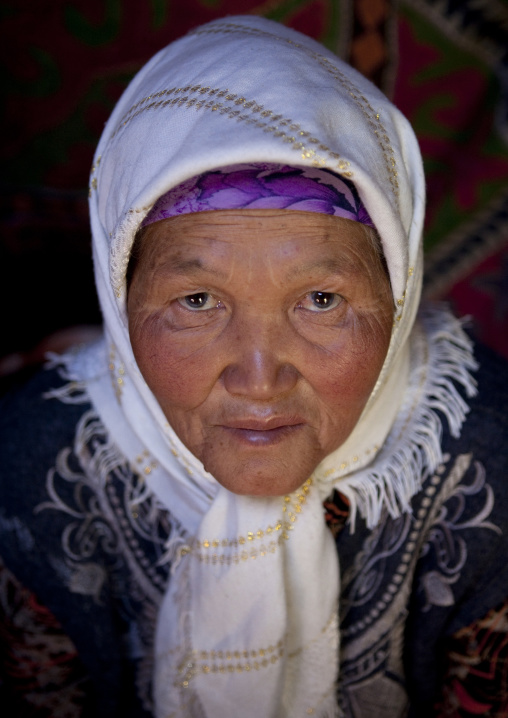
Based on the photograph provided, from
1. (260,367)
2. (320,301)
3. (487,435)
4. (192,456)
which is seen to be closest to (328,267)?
(320,301)

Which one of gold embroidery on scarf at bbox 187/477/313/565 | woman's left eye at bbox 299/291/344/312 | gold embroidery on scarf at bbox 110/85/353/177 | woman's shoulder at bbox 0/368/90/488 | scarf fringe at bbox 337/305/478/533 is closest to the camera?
gold embroidery on scarf at bbox 110/85/353/177

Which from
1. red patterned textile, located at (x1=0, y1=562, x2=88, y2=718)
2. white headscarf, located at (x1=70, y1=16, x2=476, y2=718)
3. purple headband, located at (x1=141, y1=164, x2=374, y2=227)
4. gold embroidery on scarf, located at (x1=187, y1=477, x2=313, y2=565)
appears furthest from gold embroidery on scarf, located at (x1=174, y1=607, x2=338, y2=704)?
purple headband, located at (x1=141, y1=164, x2=374, y2=227)

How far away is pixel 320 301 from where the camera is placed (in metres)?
1.18

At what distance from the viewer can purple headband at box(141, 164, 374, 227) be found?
1.14 meters

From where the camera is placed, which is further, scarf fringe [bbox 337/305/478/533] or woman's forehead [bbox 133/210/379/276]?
scarf fringe [bbox 337/305/478/533]

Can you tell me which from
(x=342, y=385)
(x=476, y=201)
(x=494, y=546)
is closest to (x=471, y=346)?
(x=494, y=546)

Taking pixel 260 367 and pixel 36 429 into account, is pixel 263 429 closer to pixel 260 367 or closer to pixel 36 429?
pixel 260 367

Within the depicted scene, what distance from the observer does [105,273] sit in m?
1.34

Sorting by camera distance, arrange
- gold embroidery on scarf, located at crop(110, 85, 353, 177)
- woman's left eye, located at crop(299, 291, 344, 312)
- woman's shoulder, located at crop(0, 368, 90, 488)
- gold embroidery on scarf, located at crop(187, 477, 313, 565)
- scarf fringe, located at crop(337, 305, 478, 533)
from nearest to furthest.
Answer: gold embroidery on scarf, located at crop(110, 85, 353, 177) → woman's left eye, located at crop(299, 291, 344, 312) → gold embroidery on scarf, located at crop(187, 477, 313, 565) → scarf fringe, located at crop(337, 305, 478, 533) → woman's shoulder, located at crop(0, 368, 90, 488)

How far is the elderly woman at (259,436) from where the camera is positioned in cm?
114

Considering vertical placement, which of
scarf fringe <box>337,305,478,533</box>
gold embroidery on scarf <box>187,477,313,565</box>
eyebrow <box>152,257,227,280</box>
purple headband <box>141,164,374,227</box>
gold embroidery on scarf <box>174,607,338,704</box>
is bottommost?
gold embroidery on scarf <box>174,607,338,704</box>

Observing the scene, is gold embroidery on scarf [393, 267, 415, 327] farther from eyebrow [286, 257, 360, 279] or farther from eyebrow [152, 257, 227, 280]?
eyebrow [152, 257, 227, 280]

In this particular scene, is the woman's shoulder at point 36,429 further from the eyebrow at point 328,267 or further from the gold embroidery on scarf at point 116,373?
the eyebrow at point 328,267

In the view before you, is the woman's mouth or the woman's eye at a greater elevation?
the woman's eye
